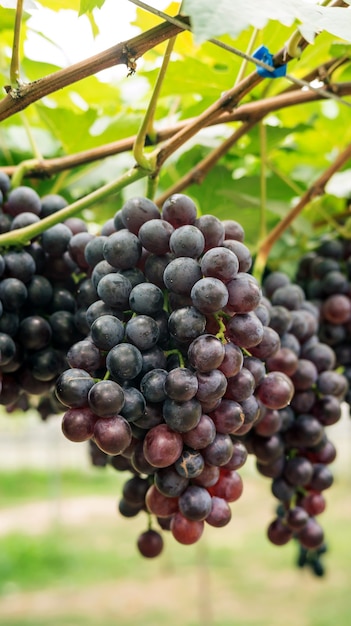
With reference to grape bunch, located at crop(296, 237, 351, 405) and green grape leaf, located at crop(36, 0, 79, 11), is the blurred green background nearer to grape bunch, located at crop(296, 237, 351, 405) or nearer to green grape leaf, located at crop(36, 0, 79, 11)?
grape bunch, located at crop(296, 237, 351, 405)

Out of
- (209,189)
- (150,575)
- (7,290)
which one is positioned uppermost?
(209,189)

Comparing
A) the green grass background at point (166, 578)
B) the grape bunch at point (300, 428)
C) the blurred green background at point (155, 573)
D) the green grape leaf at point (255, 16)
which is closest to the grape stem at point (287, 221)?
the grape bunch at point (300, 428)

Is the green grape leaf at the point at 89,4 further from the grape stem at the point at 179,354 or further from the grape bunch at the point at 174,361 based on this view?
the grape stem at the point at 179,354

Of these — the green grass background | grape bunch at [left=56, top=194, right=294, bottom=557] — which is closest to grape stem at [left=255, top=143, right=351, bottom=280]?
grape bunch at [left=56, top=194, right=294, bottom=557]

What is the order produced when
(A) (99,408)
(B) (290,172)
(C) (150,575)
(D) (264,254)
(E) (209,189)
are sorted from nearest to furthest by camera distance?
(A) (99,408)
(D) (264,254)
(E) (209,189)
(B) (290,172)
(C) (150,575)

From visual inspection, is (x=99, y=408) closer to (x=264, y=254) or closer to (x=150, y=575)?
(x=264, y=254)

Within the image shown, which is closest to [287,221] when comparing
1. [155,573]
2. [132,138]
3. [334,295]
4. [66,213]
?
[334,295]

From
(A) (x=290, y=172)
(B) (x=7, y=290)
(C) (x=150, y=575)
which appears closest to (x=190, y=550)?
(C) (x=150, y=575)
